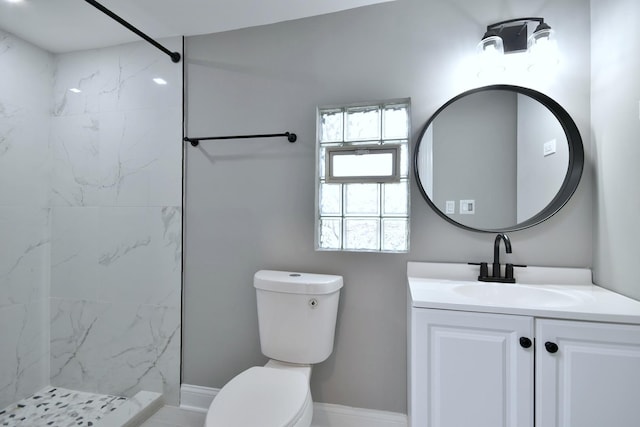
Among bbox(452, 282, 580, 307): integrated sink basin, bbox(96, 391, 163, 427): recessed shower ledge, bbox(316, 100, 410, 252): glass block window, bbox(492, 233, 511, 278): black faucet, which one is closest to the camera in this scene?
bbox(452, 282, 580, 307): integrated sink basin

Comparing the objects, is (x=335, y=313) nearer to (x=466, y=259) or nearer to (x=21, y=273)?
(x=466, y=259)

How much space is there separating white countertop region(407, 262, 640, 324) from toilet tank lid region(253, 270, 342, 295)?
36cm

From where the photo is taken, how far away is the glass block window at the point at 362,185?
1439mm

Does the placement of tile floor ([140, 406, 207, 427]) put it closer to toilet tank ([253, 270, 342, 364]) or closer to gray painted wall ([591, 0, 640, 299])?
toilet tank ([253, 270, 342, 364])

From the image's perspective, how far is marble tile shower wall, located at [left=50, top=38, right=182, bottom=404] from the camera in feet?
5.86

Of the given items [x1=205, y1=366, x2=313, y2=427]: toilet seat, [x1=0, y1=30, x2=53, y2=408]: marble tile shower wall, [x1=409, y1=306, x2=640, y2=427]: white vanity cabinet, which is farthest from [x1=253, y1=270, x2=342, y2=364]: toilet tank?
[x1=0, y1=30, x2=53, y2=408]: marble tile shower wall

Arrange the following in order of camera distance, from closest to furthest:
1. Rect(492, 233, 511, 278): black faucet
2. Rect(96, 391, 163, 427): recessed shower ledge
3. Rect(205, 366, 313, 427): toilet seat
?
1. Rect(205, 366, 313, 427): toilet seat
2. Rect(492, 233, 511, 278): black faucet
3. Rect(96, 391, 163, 427): recessed shower ledge

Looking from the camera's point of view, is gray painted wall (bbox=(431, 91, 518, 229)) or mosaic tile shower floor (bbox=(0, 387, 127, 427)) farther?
mosaic tile shower floor (bbox=(0, 387, 127, 427))

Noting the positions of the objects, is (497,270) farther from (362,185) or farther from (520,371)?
(362,185)

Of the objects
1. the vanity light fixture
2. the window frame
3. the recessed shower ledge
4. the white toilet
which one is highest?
the vanity light fixture

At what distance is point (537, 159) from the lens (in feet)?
4.54

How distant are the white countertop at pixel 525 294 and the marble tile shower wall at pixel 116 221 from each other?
1404mm

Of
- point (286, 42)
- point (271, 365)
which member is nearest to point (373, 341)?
point (271, 365)

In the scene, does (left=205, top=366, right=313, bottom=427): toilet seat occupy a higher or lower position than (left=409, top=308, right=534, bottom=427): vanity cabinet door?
lower
